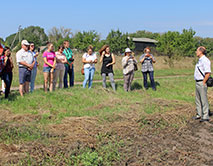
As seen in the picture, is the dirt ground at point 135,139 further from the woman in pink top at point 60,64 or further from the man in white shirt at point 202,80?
the woman in pink top at point 60,64

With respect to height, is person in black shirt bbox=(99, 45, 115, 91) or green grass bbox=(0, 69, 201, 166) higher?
person in black shirt bbox=(99, 45, 115, 91)

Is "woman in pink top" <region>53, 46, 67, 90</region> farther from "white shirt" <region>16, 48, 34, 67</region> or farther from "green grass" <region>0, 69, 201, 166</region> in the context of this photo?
"white shirt" <region>16, 48, 34, 67</region>

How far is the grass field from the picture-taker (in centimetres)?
467

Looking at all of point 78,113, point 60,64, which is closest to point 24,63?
point 60,64

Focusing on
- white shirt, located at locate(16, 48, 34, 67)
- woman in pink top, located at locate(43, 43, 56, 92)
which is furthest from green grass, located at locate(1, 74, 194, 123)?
white shirt, located at locate(16, 48, 34, 67)

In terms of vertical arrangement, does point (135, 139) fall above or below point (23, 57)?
below

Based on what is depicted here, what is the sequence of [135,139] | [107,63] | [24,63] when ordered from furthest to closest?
[107,63] < [24,63] < [135,139]

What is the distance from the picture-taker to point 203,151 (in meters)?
5.46

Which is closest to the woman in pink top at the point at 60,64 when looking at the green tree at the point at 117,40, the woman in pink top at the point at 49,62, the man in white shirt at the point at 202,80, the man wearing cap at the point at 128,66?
the woman in pink top at the point at 49,62

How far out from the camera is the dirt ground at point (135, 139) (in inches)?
185

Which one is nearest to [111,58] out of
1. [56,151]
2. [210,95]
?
[210,95]

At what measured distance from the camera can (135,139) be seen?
580 centimetres

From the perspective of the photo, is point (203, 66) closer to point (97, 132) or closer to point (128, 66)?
point (97, 132)

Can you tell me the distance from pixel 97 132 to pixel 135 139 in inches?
31.7
